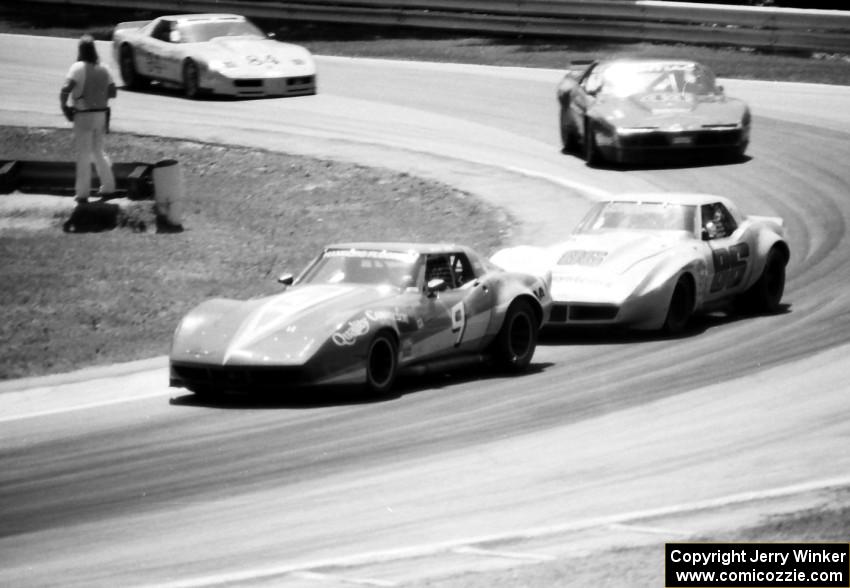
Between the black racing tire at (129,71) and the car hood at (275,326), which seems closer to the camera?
the car hood at (275,326)

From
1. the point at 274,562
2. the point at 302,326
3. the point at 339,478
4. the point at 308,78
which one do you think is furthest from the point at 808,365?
the point at 308,78

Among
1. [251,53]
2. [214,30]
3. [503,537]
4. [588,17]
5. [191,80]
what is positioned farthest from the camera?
[588,17]

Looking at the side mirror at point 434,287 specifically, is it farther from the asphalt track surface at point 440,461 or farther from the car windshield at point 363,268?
the asphalt track surface at point 440,461

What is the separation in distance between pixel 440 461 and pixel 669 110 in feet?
41.3

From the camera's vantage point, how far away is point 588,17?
3008 cm

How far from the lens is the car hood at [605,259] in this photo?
14234 millimetres

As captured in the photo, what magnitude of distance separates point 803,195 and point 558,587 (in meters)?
14.1

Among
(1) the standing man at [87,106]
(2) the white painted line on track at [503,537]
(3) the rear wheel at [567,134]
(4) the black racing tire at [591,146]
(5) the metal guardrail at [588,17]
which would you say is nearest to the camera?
(2) the white painted line on track at [503,537]

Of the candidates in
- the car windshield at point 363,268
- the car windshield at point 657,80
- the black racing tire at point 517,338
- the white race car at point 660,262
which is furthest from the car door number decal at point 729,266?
the car windshield at point 657,80

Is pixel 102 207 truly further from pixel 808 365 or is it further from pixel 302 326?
pixel 808 365

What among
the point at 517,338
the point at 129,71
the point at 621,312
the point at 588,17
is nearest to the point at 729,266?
the point at 621,312

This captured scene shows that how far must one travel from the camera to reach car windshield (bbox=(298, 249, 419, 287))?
12.6m

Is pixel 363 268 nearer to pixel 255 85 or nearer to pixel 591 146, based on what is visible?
pixel 591 146

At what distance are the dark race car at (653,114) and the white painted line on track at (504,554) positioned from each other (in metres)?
14.2
